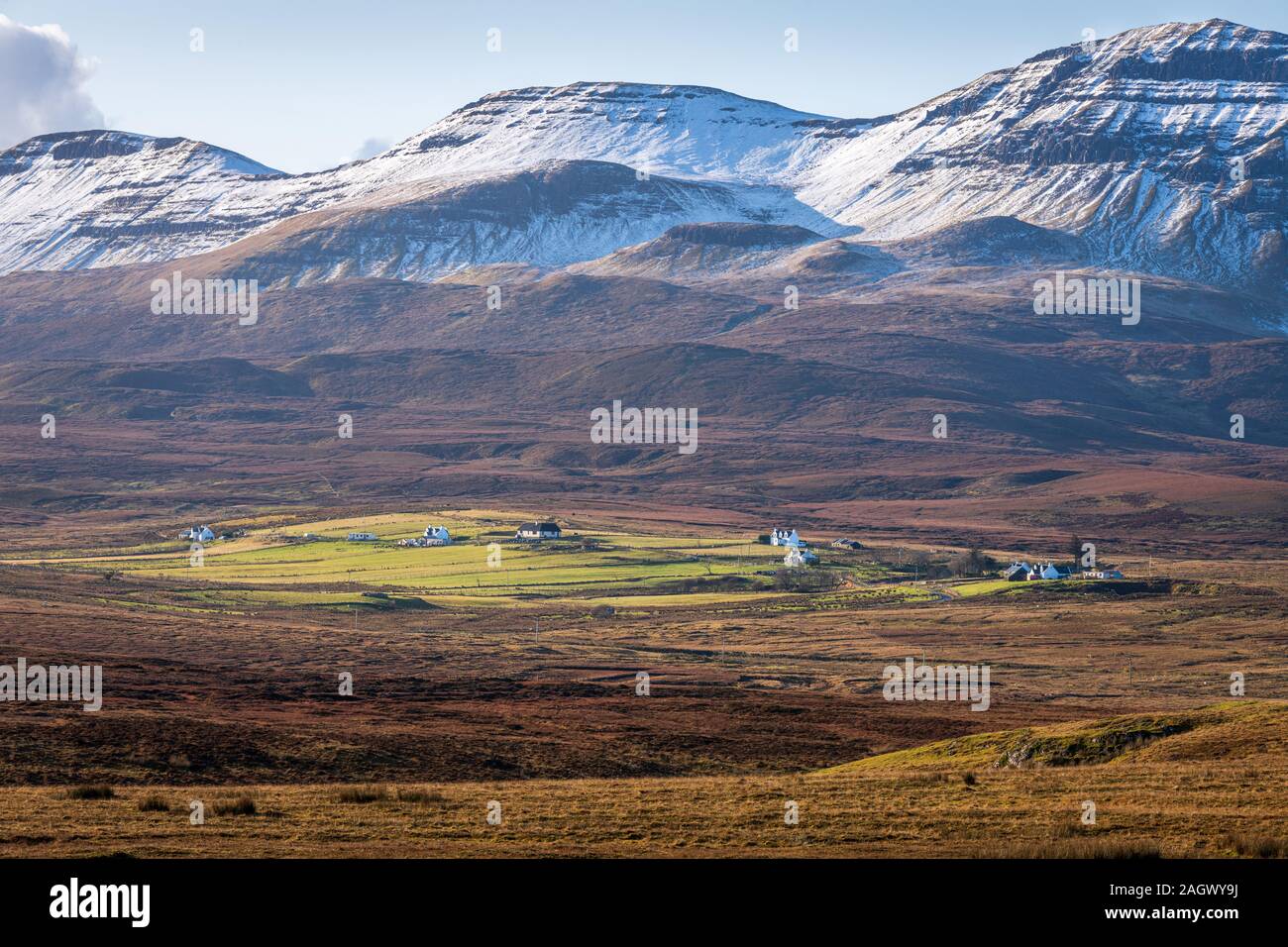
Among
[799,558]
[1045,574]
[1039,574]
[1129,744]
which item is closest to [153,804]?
[1129,744]

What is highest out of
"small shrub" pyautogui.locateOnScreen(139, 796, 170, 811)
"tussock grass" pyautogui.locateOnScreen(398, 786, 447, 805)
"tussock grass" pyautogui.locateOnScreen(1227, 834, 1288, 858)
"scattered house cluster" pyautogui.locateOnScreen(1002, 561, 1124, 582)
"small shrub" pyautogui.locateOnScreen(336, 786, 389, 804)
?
"tussock grass" pyautogui.locateOnScreen(1227, 834, 1288, 858)

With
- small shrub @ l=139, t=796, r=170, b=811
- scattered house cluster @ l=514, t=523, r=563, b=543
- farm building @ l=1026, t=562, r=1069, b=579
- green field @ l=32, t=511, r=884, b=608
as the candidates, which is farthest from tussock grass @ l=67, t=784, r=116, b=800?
scattered house cluster @ l=514, t=523, r=563, b=543

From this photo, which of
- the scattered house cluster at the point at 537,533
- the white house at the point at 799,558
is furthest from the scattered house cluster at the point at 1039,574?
the scattered house cluster at the point at 537,533

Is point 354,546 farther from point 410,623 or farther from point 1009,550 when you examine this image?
point 1009,550

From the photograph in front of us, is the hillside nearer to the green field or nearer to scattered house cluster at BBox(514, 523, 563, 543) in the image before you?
the green field

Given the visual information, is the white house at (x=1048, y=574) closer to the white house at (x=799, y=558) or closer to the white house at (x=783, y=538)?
the white house at (x=799, y=558)

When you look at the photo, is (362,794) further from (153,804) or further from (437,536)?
(437,536)

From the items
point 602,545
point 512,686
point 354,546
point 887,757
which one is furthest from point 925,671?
point 354,546
